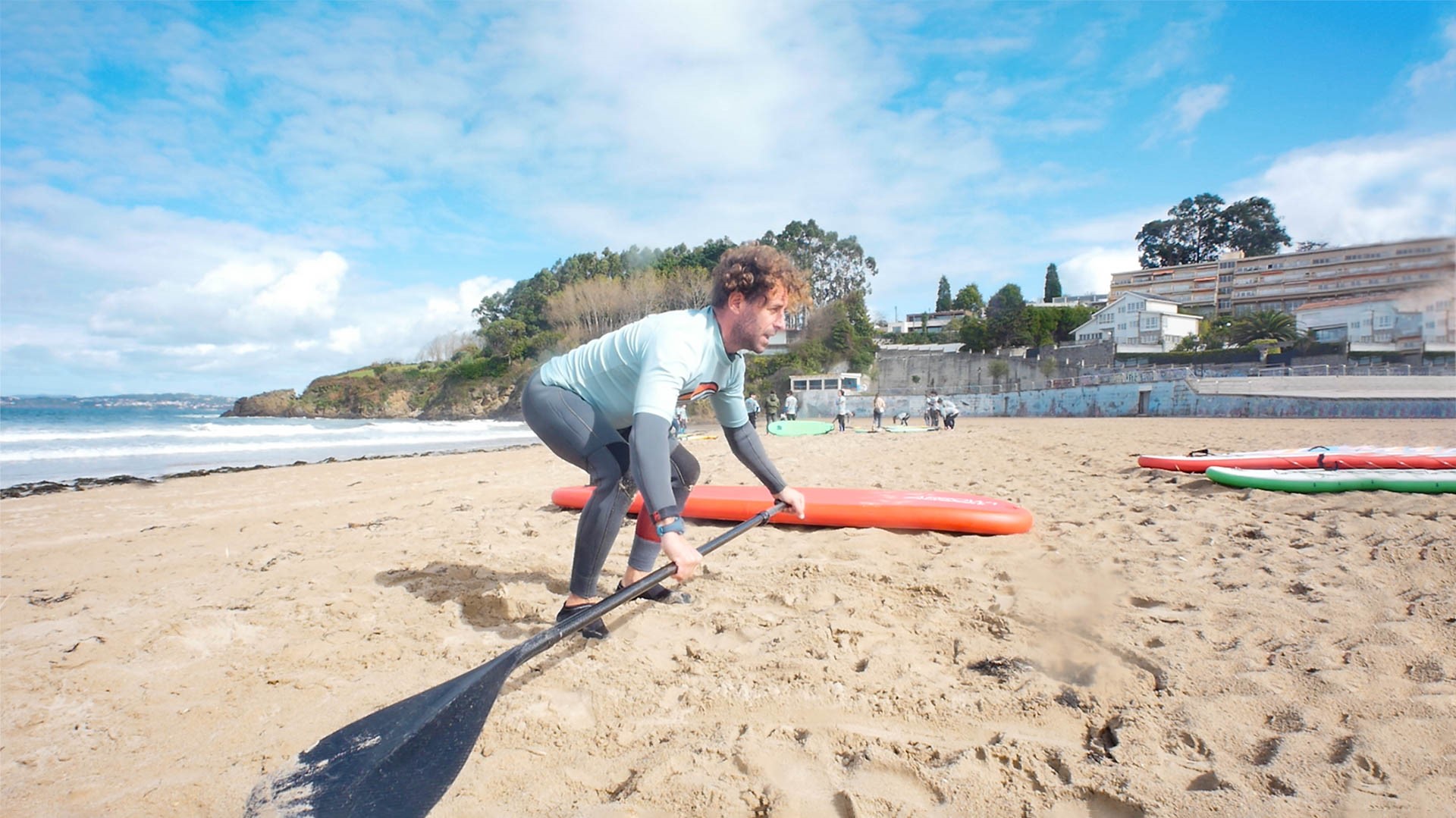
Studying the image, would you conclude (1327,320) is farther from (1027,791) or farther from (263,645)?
(263,645)

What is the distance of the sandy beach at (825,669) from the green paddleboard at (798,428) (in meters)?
13.8

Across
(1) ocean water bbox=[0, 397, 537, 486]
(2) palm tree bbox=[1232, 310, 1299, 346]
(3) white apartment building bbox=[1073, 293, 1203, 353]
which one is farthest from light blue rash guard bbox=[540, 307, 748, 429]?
(3) white apartment building bbox=[1073, 293, 1203, 353]

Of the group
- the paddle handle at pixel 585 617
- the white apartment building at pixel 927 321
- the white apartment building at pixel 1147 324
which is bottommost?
the paddle handle at pixel 585 617

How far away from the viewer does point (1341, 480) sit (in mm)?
4883

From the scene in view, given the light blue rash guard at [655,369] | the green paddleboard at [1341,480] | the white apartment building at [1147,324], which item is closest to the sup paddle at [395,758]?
the light blue rash guard at [655,369]

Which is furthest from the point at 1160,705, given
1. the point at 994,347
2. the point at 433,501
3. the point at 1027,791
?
the point at 994,347

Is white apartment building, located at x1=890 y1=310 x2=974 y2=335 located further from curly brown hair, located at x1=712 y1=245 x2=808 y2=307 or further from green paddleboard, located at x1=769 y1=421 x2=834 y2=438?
curly brown hair, located at x1=712 y1=245 x2=808 y2=307

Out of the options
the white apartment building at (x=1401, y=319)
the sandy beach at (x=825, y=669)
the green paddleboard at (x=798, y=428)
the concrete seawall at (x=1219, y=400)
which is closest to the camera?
the sandy beach at (x=825, y=669)

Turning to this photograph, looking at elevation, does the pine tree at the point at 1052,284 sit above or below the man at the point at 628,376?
above

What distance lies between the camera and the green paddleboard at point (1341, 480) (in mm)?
4629

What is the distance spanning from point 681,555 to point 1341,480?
538 centimetres

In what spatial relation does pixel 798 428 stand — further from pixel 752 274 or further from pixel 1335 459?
pixel 752 274

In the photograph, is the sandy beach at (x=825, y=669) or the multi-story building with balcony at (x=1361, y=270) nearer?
the sandy beach at (x=825, y=669)

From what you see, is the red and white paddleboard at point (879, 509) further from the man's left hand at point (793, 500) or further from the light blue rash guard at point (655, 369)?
the light blue rash guard at point (655, 369)
